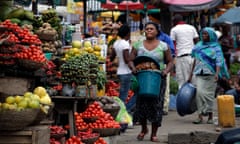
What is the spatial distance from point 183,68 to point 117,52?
2.94 metres

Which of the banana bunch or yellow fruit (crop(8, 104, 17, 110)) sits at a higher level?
the banana bunch

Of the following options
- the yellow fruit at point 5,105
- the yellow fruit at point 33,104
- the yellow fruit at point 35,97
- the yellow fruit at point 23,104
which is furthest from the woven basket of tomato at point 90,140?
the yellow fruit at point 5,105

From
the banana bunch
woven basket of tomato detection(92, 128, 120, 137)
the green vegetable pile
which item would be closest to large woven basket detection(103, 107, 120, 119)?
woven basket of tomato detection(92, 128, 120, 137)

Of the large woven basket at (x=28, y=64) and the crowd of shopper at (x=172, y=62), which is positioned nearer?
the large woven basket at (x=28, y=64)

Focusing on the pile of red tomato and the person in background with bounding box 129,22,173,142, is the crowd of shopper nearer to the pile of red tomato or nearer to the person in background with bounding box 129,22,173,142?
the person in background with bounding box 129,22,173,142

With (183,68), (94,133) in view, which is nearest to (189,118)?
(183,68)

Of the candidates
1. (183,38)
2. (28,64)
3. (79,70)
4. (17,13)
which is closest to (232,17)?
(183,38)

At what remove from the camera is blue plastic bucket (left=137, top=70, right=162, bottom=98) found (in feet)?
36.6

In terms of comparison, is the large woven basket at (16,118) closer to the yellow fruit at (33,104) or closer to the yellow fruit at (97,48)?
the yellow fruit at (33,104)

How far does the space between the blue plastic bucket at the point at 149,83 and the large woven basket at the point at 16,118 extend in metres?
4.02

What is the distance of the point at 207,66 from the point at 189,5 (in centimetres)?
733

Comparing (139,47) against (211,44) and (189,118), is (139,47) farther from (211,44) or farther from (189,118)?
(189,118)

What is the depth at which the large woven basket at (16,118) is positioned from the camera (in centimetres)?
711

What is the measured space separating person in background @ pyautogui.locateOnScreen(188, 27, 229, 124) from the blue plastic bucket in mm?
2146
